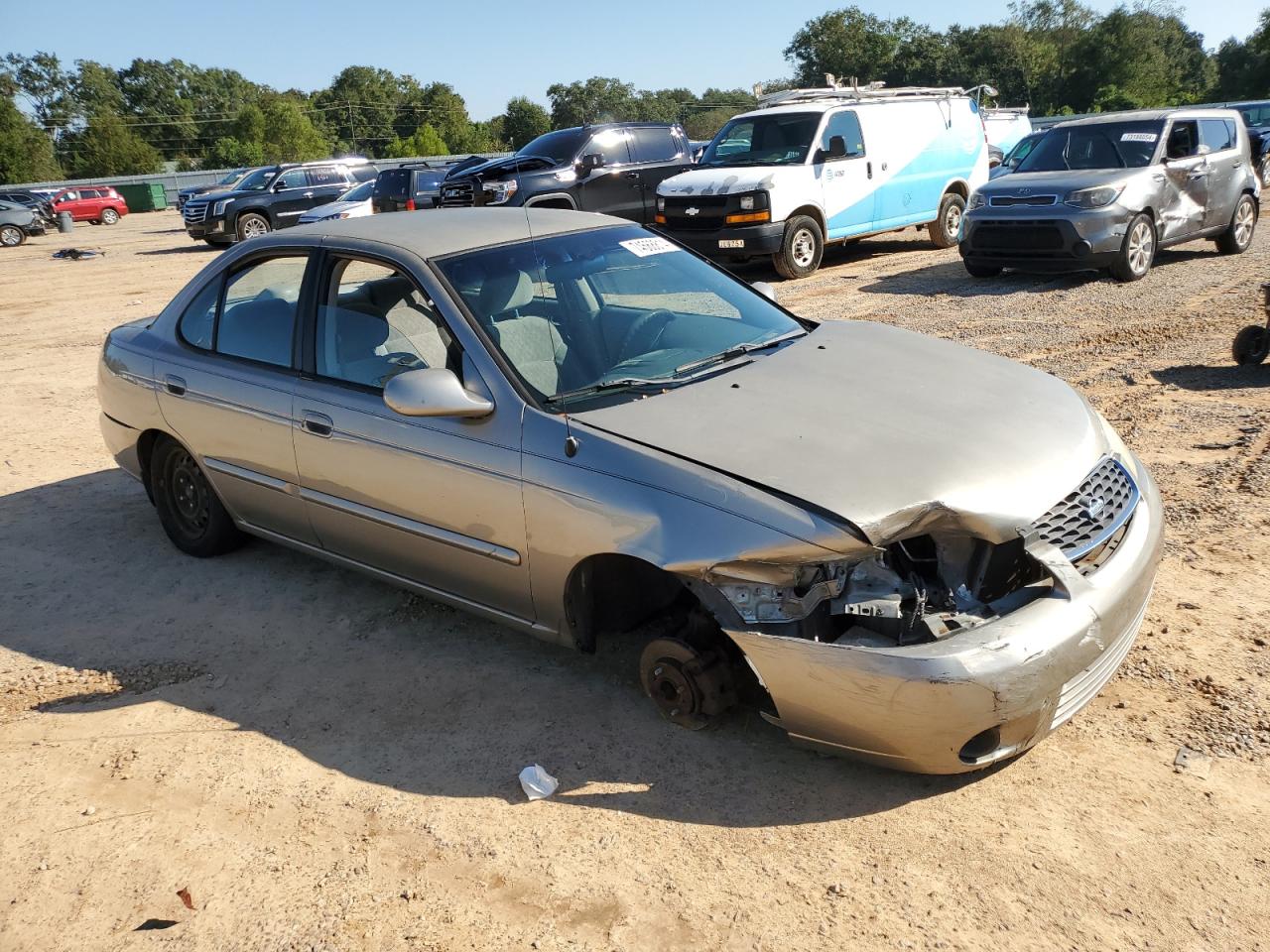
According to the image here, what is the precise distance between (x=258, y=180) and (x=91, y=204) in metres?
20.2

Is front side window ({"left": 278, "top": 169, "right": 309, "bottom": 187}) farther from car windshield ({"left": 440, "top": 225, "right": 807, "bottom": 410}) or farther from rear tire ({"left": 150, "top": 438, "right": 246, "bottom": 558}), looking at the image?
car windshield ({"left": 440, "top": 225, "right": 807, "bottom": 410})

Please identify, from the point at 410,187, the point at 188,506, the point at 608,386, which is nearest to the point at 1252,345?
the point at 608,386

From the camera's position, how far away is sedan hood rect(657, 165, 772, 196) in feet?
42.3

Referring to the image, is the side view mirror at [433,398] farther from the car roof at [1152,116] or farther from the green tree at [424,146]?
the green tree at [424,146]

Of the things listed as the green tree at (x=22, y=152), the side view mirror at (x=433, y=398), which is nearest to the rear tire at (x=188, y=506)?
the side view mirror at (x=433, y=398)

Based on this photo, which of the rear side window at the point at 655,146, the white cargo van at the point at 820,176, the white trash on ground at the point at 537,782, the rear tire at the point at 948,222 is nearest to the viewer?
the white trash on ground at the point at 537,782

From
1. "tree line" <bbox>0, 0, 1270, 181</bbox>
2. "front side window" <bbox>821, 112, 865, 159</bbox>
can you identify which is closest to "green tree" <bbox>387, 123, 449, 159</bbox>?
"tree line" <bbox>0, 0, 1270, 181</bbox>

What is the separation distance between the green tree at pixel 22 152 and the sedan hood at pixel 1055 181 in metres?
61.4

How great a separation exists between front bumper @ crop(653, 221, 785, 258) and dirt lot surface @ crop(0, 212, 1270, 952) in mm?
8127

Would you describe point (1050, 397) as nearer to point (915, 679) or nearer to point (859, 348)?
point (859, 348)

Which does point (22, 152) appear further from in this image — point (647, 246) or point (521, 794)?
point (521, 794)

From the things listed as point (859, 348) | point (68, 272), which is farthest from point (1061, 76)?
point (859, 348)

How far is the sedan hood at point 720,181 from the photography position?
1290cm

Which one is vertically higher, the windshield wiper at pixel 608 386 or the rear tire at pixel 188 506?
the windshield wiper at pixel 608 386
